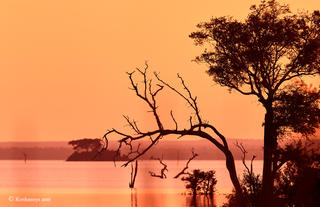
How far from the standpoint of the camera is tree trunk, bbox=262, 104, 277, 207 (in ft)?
142

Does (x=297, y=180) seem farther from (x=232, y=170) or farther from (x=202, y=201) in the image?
(x=202, y=201)

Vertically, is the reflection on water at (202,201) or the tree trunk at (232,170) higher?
the tree trunk at (232,170)

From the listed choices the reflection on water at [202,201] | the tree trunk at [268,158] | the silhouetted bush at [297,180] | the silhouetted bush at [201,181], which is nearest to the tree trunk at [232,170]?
the silhouetted bush at [297,180]

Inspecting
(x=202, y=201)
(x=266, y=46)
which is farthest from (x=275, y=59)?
(x=202, y=201)

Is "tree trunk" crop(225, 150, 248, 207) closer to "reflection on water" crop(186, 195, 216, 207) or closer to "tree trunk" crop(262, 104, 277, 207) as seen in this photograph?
"tree trunk" crop(262, 104, 277, 207)

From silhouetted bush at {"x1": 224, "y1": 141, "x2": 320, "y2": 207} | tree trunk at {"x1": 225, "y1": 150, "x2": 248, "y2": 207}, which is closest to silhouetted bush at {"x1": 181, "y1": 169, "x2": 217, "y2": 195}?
silhouetted bush at {"x1": 224, "y1": 141, "x2": 320, "y2": 207}

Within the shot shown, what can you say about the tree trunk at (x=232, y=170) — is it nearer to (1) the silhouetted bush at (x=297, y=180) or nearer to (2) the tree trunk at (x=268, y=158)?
(1) the silhouetted bush at (x=297, y=180)

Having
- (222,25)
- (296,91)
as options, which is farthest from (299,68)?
(222,25)

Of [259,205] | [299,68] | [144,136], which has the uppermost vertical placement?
[299,68]

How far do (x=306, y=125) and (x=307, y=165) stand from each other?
286cm

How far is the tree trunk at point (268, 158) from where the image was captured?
142 feet

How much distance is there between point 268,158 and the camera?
143ft

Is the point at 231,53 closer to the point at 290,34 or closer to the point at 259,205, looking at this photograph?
the point at 290,34

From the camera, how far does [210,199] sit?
68750 mm
